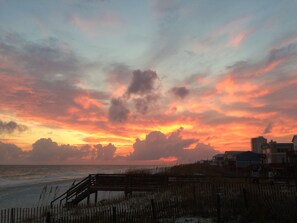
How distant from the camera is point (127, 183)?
33062 millimetres

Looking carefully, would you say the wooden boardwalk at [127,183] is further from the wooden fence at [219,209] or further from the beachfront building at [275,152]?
the beachfront building at [275,152]

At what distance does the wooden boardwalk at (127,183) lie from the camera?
31900mm

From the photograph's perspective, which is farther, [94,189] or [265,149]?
[265,149]

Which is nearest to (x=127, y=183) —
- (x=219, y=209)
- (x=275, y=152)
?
(x=219, y=209)

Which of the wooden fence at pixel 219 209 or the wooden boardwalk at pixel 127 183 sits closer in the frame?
the wooden fence at pixel 219 209

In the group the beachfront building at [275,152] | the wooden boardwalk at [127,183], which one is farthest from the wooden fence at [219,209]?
the beachfront building at [275,152]

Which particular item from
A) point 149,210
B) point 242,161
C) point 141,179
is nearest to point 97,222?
point 149,210

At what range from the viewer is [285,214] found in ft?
51.7

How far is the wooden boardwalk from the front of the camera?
3190 cm

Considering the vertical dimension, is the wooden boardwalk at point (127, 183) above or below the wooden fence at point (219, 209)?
above

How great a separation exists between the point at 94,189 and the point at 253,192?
19.0 meters

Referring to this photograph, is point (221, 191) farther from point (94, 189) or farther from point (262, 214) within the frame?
point (94, 189)

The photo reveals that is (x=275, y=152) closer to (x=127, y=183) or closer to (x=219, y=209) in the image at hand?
(x=127, y=183)

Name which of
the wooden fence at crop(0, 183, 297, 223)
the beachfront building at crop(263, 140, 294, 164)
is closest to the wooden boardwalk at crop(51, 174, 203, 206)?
the wooden fence at crop(0, 183, 297, 223)
